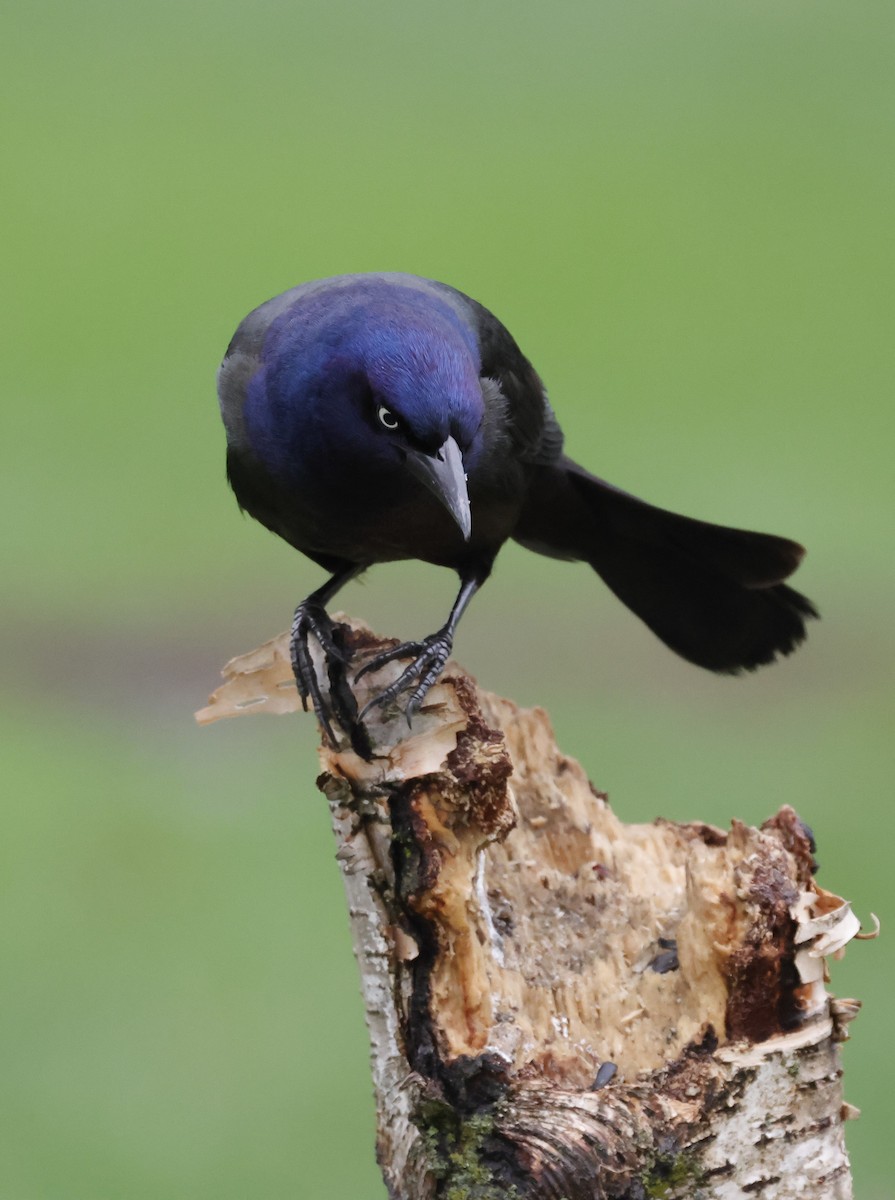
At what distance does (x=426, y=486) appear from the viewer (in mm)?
3834

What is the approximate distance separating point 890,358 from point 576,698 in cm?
562

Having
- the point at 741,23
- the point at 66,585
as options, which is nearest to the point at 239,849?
the point at 66,585

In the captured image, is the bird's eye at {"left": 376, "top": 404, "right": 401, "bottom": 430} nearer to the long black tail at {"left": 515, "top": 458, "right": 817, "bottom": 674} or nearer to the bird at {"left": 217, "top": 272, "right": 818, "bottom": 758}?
the bird at {"left": 217, "top": 272, "right": 818, "bottom": 758}

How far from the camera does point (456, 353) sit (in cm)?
379

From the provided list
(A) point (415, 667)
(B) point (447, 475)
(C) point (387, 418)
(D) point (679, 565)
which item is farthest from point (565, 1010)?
(D) point (679, 565)

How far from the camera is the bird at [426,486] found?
3756mm

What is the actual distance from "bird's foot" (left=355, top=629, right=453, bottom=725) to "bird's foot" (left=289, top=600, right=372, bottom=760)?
5 cm

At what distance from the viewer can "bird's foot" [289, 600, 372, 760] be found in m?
3.57

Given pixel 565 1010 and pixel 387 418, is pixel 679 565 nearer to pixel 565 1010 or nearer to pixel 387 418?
pixel 387 418

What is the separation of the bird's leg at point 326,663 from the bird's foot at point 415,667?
47 millimetres

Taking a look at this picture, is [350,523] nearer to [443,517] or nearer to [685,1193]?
[443,517]

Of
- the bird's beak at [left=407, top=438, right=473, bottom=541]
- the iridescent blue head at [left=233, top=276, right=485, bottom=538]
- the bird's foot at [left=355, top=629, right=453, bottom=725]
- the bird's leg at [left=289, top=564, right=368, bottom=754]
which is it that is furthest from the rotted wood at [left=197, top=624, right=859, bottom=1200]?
the iridescent blue head at [left=233, top=276, right=485, bottom=538]

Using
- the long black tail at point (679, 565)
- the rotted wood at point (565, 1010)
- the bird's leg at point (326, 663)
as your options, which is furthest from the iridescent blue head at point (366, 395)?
the long black tail at point (679, 565)

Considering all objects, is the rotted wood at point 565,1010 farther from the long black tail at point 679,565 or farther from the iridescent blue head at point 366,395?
the long black tail at point 679,565
